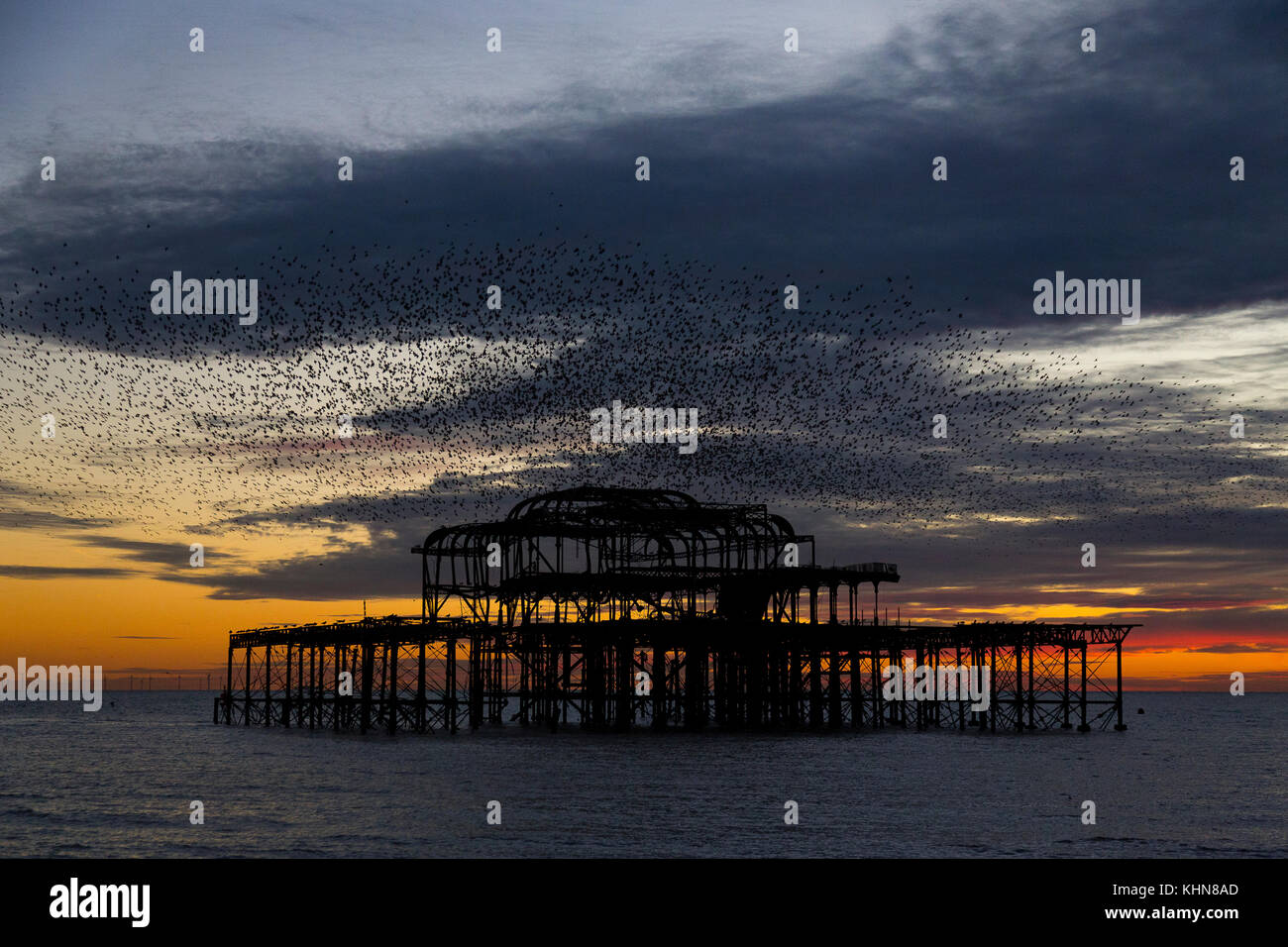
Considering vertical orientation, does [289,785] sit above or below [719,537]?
below

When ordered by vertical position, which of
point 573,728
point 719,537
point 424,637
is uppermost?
point 719,537

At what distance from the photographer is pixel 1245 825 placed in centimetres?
4197

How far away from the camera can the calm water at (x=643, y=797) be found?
3534 cm

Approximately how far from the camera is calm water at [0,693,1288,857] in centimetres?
3534

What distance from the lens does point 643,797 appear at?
43.7m

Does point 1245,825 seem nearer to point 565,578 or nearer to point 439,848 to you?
point 439,848

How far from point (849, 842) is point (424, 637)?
40621 mm

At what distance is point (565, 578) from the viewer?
244 feet
